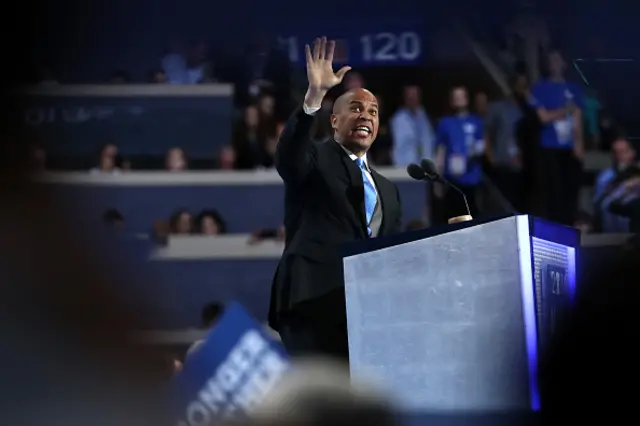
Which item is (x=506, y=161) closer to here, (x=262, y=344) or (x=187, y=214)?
(x=187, y=214)

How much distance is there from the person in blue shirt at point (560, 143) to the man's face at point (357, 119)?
3.04m

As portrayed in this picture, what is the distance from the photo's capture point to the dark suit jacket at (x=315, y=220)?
1.94 metres

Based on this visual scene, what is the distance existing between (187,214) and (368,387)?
145 inches

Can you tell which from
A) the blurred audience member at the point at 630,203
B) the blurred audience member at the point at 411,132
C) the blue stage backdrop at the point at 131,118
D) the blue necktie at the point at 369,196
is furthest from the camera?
the blue stage backdrop at the point at 131,118

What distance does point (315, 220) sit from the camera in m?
1.99

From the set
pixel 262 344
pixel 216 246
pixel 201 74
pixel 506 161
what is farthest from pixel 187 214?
pixel 262 344

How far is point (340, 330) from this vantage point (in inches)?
75.6

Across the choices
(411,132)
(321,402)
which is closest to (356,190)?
(321,402)

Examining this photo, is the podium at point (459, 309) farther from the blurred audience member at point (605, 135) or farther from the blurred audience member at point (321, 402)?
the blurred audience member at point (605, 135)

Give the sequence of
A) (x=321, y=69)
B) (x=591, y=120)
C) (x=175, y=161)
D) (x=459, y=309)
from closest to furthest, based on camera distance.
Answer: (x=459, y=309) → (x=321, y=69) → (x=591, y=120) → (x=175, y=161)

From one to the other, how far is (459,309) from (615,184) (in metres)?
3.51

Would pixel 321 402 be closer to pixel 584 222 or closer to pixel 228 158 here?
pixel 584 222

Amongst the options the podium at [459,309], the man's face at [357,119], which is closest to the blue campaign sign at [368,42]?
the man's face at [357,119]

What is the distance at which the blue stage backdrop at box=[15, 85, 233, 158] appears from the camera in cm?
521
